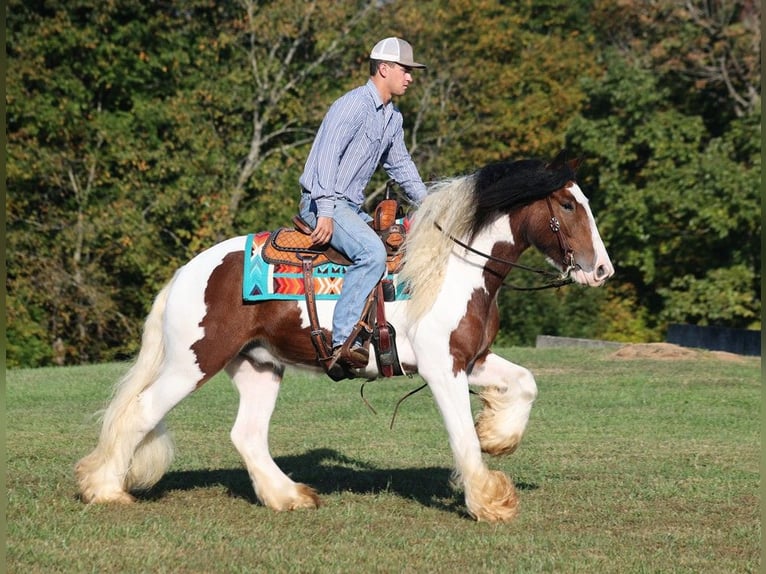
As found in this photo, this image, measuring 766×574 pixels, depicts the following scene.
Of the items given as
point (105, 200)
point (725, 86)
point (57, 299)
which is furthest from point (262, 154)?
point (725, 86)

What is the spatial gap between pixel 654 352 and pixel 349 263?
1450cm

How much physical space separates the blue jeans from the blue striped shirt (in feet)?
0.55

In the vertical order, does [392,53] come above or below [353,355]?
above

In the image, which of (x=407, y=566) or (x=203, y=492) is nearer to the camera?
(x=407, y=566)

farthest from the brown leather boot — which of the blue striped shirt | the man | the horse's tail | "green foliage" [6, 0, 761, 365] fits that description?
"green foliage" [6, 0, 761, 365]

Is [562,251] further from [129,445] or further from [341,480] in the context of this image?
[129,445]

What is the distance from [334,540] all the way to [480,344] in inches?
62.3

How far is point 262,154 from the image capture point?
116ft

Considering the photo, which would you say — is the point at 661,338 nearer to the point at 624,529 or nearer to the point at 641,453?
the point at 641,453

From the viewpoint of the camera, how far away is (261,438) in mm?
8547

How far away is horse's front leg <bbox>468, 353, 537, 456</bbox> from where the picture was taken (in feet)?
26.7

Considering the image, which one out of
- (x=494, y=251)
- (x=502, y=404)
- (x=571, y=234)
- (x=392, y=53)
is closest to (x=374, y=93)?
(x=392, y=53)

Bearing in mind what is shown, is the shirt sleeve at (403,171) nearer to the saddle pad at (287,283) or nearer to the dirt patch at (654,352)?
the saddle pad at (287,283)

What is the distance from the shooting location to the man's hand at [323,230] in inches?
312
